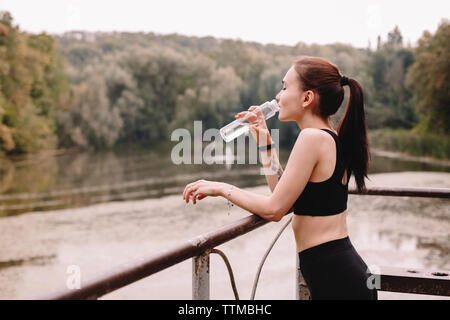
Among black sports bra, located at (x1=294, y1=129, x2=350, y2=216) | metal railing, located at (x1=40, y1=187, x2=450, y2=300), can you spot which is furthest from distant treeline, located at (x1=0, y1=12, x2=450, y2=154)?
black sports bra, located at (x1=294, y1=129, x2=350, y2=216)

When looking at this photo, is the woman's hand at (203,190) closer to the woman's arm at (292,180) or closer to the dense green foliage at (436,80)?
the woman's arm at (292,180)

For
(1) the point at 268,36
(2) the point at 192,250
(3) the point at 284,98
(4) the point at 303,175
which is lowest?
(2) the point at 192,250

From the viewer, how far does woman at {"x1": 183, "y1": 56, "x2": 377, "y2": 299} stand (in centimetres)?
171

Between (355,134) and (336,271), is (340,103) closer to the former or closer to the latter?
(355,134)

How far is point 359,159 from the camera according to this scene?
1.95m

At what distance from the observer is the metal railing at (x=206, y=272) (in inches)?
42.7

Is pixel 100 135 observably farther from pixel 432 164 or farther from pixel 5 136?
pixel 432 164

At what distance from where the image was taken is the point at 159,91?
199 feet

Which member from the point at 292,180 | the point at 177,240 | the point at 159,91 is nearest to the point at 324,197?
the point at 292,180

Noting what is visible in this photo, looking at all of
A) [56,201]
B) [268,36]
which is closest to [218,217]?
[56,201]

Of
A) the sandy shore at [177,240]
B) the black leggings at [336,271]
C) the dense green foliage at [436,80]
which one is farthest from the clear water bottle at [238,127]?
the dense green foliage at [436,80]

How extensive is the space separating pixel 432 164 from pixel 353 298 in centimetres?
3528

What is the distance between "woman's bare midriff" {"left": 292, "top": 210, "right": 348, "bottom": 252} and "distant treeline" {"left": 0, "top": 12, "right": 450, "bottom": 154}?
3324 cm

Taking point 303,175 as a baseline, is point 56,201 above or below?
below
